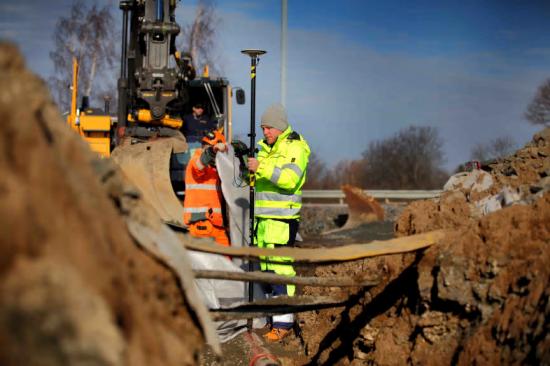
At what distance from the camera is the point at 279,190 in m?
8.17

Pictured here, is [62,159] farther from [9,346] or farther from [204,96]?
[204,96]

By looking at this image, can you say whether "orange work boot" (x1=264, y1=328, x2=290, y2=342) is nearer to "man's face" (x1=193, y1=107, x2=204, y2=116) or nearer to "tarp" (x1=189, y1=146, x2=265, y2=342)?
"tarp" (x1=189, y1=146, x2=265, y2=342)

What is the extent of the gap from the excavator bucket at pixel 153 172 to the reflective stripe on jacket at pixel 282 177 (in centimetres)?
246

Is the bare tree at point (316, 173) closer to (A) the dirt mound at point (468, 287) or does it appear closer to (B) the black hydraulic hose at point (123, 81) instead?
(B) the black hydraulic hose at point (123, 81)

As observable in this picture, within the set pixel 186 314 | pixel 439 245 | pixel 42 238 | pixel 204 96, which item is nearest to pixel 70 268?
pixel 42 238

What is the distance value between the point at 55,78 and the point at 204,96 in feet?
71.9

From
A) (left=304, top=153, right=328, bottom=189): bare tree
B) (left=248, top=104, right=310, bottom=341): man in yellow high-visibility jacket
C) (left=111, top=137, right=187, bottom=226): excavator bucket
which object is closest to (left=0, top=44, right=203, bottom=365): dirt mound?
(left=248, top=104, right=310, bottom=341): man in yellow high-visibility jacket

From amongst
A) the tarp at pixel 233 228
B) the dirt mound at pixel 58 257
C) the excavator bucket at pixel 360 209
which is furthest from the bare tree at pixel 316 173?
the dirt mound at pixel 58 257

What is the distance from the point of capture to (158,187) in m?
10.9

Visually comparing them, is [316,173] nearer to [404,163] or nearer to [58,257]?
[404,163]

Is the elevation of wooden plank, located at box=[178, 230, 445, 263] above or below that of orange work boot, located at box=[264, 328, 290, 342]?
above

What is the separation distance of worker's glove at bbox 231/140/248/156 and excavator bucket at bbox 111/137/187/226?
209 cm

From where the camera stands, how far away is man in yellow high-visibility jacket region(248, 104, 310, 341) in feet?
26.2

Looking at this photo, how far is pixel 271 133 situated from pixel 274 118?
0.51 ft
